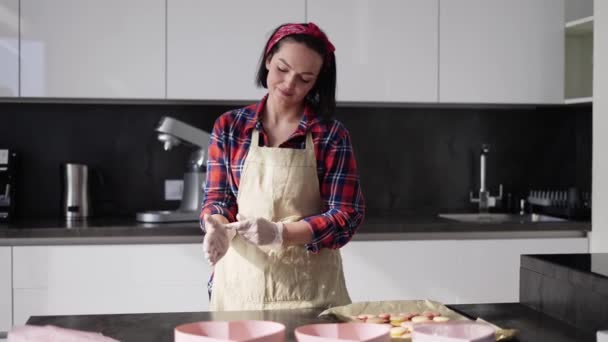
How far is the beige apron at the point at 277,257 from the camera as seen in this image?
6.30ft

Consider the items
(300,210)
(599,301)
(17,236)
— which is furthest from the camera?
(17,236)

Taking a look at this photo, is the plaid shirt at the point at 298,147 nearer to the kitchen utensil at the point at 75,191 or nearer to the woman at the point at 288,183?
the woman at the point at 288,183

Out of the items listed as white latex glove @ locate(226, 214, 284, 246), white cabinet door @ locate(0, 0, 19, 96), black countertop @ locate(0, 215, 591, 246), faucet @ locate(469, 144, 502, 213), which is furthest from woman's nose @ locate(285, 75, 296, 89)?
faucet @ locate(469, 144, 502, 213)

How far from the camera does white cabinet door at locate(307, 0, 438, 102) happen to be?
3.22 m

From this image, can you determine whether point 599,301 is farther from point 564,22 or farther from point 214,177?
point 564,22

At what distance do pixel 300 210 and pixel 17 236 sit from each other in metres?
1.31

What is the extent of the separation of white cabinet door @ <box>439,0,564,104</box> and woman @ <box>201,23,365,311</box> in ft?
4.69

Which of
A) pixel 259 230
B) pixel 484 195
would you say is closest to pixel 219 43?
pixel 484 195

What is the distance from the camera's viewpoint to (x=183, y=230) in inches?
114

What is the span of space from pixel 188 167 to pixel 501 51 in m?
1.43

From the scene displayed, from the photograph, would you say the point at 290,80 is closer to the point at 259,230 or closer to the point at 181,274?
the point at 259,230

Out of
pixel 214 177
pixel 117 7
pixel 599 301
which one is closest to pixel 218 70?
pixel 117 7

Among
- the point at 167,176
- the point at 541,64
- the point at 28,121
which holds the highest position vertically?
the point at 541,64

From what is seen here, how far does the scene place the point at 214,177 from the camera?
1.98m
